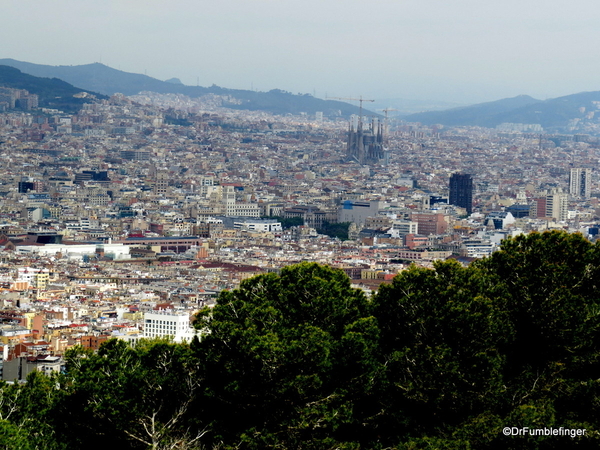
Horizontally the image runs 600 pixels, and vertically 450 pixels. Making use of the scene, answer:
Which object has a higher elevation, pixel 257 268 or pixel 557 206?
pixel 557 206

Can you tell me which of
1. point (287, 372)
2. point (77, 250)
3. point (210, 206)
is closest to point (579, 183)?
point (210, 206)

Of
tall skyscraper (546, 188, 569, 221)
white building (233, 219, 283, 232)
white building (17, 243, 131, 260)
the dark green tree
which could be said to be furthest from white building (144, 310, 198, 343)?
tall skyscraper (546, 188, 569, 221)

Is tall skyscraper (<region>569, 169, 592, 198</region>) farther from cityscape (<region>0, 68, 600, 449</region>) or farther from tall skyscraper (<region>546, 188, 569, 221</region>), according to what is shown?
tall skyscraper (<region>546, 188, 569, 221</region>)

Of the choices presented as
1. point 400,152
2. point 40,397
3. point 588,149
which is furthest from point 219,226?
point 588,149

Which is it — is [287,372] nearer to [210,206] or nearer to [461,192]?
[210,206]

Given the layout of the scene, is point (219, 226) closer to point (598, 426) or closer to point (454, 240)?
point (454, 240)
